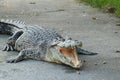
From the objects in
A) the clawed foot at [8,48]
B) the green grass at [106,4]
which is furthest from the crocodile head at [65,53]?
the green grass at [106,4]

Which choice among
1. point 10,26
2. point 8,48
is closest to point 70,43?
point 8,48

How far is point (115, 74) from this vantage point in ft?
Answer: 19.4

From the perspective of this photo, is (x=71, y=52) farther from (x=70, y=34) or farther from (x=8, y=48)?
(x=70, y=34)

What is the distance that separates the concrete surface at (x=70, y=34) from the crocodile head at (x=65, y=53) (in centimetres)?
10

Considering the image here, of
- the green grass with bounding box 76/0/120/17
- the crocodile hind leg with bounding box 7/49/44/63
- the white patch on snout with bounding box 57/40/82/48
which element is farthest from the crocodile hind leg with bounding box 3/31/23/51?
the green grass with bounding box 76/0/120/17

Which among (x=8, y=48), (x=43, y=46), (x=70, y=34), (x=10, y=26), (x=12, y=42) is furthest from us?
(x=70, y=34)

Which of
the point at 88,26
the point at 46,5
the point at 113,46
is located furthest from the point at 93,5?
the point at 113,46

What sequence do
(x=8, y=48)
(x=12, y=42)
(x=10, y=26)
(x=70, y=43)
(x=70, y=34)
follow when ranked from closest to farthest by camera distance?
1. (x=70, y=43)
2. (x=8, y=48)
3. (x=12, y=42)
4. (x=10, y=26)
5. (x=70, y=34)

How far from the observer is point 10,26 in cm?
830

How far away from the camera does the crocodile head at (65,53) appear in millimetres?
5974

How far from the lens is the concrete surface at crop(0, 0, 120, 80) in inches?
235

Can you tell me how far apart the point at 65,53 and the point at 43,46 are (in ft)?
2.16

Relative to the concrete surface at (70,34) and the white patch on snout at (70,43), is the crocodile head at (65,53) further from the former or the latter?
the concrete surface at (70,34)

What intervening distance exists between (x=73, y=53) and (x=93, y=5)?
20.2 feet
